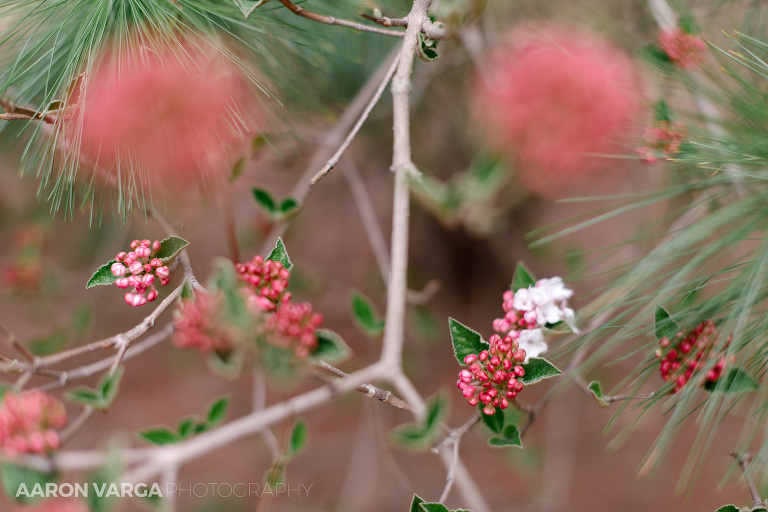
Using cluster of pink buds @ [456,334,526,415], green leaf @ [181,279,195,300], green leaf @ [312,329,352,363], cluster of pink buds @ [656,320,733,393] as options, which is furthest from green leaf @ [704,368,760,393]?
green leaf @ [181,279,195,300]

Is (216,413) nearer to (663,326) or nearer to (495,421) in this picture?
(495,421)

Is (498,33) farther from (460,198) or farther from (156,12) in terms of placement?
(156,12)

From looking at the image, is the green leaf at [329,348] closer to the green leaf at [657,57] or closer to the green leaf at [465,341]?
the green leaf at [465,341]

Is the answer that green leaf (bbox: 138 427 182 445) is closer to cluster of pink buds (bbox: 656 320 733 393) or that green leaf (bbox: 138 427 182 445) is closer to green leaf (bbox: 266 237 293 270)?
green leaf (bbox: 266 237 293 270)

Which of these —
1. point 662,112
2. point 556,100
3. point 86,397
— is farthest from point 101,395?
point 556,100

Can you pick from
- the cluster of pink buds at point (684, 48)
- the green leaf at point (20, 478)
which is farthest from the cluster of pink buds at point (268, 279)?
the cluster of pink buds at point (684, 48)

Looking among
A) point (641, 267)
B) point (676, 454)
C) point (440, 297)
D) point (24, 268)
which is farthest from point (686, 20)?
point (440, 297)
